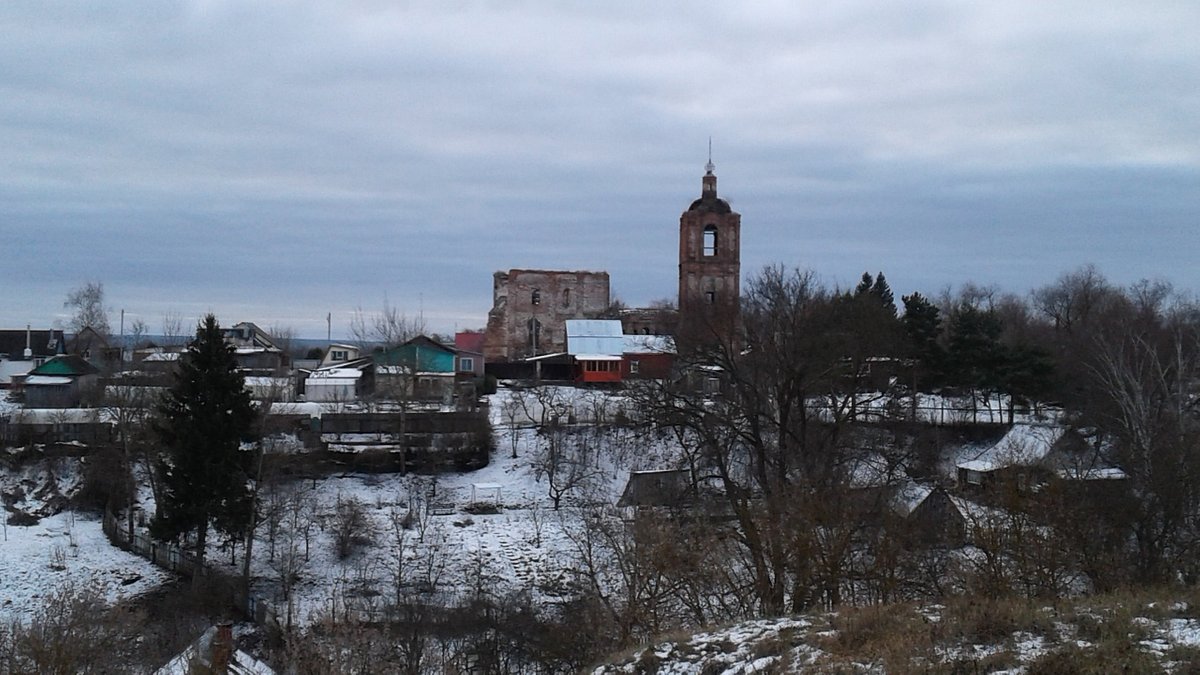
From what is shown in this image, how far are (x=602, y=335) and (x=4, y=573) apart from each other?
28.1 meters

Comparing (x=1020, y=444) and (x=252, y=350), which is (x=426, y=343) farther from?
(x=1020, y=444)

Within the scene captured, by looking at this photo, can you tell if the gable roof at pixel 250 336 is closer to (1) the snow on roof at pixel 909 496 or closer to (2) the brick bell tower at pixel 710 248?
(2) the brick bell tower at pixel 710 248

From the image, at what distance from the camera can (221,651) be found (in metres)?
13.4

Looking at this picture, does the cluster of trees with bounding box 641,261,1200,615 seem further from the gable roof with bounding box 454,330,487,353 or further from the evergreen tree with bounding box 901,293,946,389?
the gable roof with bounding box 454,330,487,353

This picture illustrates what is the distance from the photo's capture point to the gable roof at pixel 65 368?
36.7m

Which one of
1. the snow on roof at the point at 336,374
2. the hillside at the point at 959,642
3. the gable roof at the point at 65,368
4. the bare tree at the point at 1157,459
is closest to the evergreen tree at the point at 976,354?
the bare tree at the point at 1157,459

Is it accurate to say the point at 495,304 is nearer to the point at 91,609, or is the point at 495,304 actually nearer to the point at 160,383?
the point at 160,383

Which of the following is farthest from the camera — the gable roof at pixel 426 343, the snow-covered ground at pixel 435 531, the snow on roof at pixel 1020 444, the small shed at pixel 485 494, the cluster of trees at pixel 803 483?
the gable roof at pixel 426 343

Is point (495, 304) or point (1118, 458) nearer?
point (1118, 458)

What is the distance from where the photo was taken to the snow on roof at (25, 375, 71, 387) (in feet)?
116

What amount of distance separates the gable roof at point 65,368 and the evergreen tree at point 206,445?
1666 centimetres

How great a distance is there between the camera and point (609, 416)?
105 feet

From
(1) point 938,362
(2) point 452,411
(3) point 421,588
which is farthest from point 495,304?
(3) point 421,588

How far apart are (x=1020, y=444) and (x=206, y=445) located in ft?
79.7
